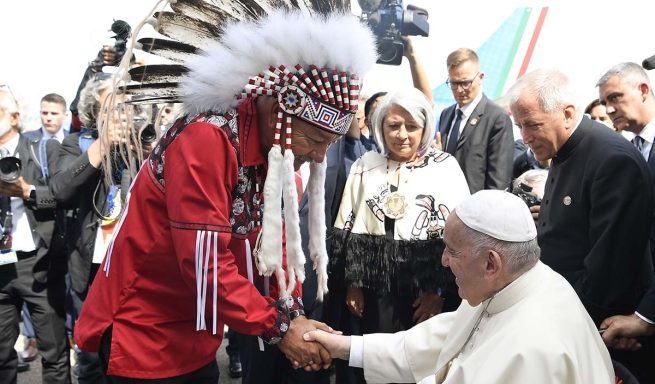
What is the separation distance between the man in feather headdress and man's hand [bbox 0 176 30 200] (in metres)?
1.96

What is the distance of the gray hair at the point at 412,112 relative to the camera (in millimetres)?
3852

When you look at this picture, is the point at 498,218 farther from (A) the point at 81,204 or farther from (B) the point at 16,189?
(B) the point at 16,189

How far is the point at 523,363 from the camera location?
6.49ft

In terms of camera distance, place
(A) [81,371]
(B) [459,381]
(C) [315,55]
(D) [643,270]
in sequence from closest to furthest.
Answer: (B) [459,381]
(C) [315,55]
(D) [643,270]
(A) [81,371]

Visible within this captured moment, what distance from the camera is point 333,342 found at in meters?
2.69

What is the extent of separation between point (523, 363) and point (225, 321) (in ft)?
3.48

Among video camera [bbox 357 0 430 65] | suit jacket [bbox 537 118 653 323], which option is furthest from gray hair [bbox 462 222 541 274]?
video camera [bbox 357 0 430 65]

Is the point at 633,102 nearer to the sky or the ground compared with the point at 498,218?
nearer to the sky

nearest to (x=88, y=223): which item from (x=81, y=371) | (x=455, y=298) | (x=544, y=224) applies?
(x=81, y=371)

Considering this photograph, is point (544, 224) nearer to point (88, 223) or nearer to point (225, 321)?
point (225, 321)

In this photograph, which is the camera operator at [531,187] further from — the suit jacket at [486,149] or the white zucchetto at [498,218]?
the white zucchetto at [498,218]

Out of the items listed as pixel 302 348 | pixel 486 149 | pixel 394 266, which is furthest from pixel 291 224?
pixel 486 149

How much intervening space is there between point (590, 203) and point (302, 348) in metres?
1.56

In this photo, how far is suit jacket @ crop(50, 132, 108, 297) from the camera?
154 inches
